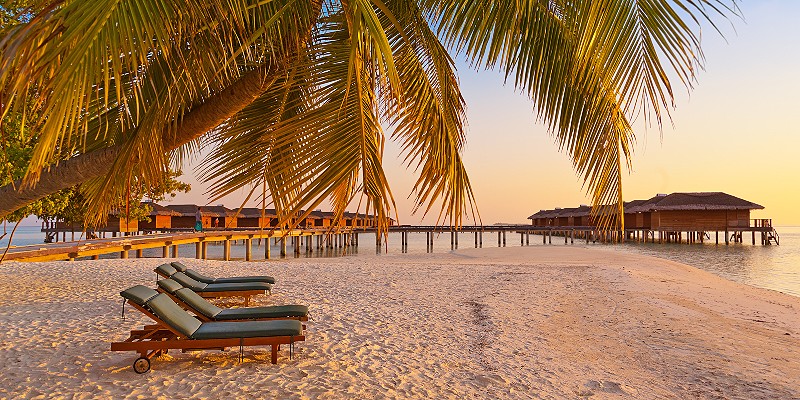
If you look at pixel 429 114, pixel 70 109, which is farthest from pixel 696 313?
pixel 70 109

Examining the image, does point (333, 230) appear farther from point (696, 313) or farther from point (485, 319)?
point (696, 313)

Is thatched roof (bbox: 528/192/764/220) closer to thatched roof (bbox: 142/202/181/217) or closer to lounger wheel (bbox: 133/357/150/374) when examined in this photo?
thatched roof (bbox: 142/202/181/217)

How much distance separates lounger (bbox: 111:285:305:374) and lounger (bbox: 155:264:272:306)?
7.43 ft

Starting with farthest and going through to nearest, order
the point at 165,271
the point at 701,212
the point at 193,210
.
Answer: the point at 193,210 → the point at 701,212 → the point at 165,271

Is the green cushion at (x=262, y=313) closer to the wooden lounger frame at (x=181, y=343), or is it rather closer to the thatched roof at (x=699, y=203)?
the wooden lounger frame at (x=181, y=343)

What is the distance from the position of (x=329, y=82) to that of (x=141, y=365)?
2.72m

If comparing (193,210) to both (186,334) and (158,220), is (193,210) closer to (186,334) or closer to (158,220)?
(158,220)

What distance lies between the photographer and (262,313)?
4.92 metres

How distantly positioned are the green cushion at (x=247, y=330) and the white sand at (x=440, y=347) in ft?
0.95

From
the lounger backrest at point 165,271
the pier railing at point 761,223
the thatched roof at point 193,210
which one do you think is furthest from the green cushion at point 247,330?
the pier railing at point 761,223

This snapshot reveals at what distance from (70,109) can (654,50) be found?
78.3 inches

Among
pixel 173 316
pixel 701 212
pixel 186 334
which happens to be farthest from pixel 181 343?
pixel 701 212

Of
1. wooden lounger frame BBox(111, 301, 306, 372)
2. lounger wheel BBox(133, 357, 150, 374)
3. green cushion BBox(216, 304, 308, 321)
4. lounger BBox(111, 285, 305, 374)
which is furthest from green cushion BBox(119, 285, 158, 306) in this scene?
green cushion BBox(216, 304, 308, 321)

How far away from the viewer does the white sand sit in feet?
13.0
